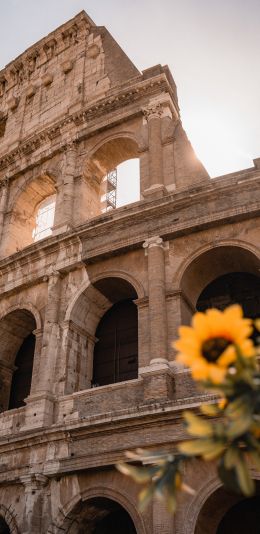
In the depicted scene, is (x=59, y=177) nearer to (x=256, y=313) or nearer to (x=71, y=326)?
(x=71, y=326)

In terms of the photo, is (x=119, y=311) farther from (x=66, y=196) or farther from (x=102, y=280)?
(x=66, y=196)

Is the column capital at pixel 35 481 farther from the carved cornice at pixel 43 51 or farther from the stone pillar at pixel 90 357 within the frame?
the carved cornice at pixel 43 51

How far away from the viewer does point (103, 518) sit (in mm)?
9836

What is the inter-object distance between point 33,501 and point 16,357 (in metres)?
4.61

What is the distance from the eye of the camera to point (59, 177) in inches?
563

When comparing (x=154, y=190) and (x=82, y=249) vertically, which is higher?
(x=154, y=190)

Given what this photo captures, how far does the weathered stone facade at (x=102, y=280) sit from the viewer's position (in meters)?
8.90

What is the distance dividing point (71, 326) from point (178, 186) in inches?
156

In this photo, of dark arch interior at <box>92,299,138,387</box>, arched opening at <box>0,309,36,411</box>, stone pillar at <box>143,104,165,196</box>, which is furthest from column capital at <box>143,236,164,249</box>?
arched opening at <box>0,309,36,411</box>

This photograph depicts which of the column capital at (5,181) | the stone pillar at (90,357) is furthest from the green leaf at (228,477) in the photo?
the column capital at (5,181)

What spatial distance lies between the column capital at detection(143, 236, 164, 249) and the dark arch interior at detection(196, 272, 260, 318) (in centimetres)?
155

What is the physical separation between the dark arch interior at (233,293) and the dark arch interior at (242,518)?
137 inches

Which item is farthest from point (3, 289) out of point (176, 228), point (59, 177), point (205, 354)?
point (205, 354)

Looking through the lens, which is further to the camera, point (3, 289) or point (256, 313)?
point (3, 289)
